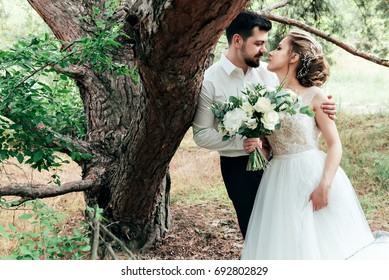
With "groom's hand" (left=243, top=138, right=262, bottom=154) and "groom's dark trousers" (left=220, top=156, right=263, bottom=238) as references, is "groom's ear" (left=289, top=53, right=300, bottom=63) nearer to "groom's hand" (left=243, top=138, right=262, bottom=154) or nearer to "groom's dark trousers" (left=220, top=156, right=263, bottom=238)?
"groom's hand" (left=243, top=138, right=262, bottom=154)

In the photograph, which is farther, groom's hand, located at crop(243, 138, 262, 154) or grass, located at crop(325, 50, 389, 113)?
grass, located at crop(325, 50, 389, 113)

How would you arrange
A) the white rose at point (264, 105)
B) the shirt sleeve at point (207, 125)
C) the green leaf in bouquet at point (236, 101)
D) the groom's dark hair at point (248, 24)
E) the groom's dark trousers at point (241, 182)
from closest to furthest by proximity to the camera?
the white rose at point (264, 105) < the green leaf in bouquet at point (236, 101) < the shirt sleeve at point (207, 125) < the groom's dark hair at point (248, 24) < the groom's dark trousers at point (241, 182)

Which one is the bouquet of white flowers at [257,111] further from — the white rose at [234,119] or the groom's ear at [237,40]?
the groom's ear at [237,40]

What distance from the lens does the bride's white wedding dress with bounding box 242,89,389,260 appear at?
2816mm

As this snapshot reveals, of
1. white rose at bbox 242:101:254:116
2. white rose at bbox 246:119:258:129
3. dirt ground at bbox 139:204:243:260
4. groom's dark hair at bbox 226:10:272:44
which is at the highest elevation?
groom's dark hair at bbox 226:10:272:44

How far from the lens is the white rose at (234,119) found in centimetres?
265

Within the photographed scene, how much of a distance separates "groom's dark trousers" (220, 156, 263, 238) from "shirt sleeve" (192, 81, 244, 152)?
0.17 metres

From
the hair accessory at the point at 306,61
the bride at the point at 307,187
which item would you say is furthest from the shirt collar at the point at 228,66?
the hair accessory at the point at 306,61

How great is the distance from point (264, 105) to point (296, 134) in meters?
0.41

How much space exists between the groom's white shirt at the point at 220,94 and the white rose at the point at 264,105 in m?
0.42

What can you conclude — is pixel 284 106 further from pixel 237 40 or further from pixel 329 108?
pixel 237 40

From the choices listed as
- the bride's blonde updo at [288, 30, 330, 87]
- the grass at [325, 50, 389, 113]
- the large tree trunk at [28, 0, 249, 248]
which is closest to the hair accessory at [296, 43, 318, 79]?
the bride's blonde updo at [288, 30, 330, 87]

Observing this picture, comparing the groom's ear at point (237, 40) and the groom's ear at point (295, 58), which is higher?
the groom's ear at point (237, 40)

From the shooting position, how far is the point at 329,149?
279 cm
